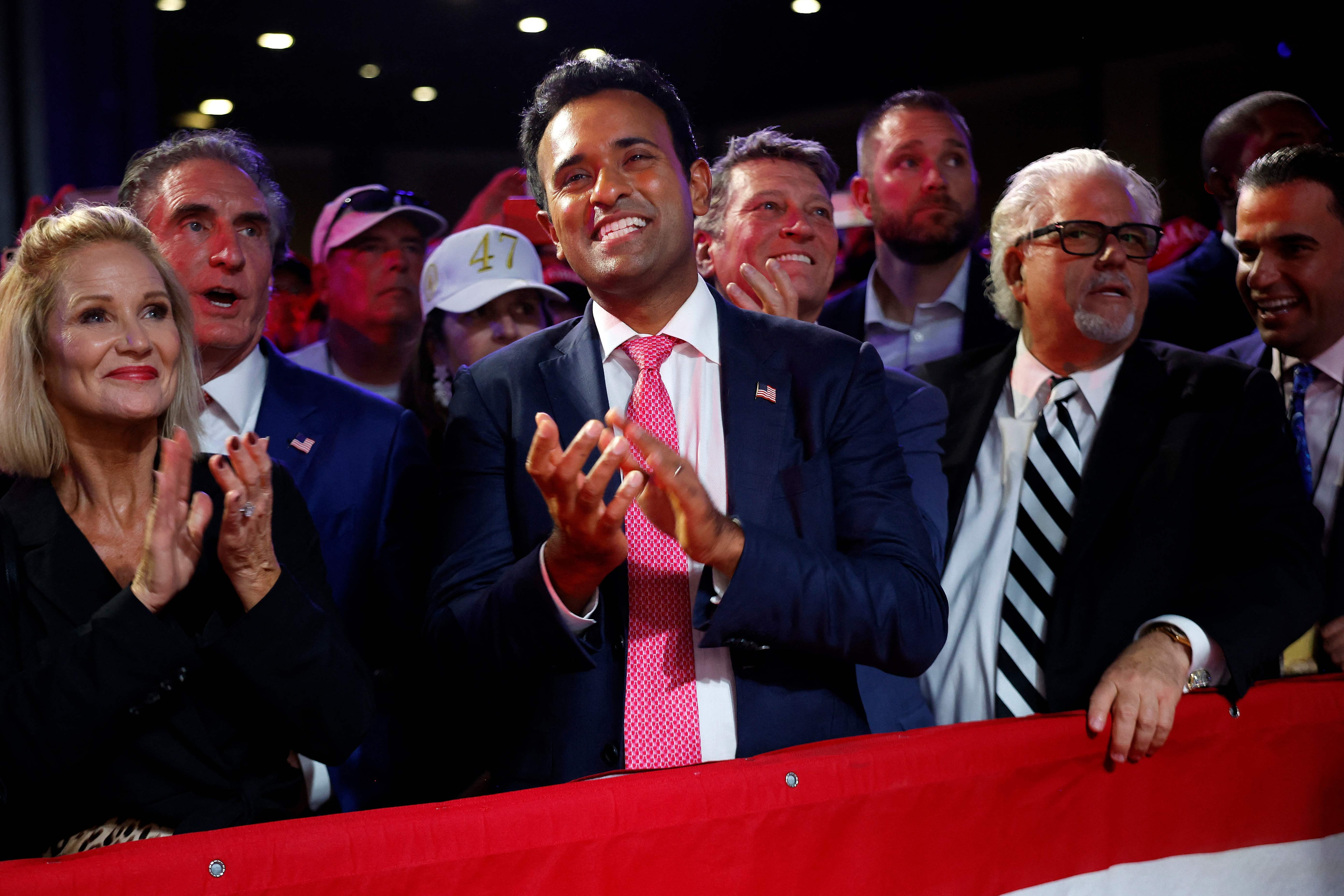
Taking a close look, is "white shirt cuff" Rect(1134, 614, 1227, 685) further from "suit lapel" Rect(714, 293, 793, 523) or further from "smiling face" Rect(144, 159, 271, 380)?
"smiling face" Rect(144, 159, 271, 380)

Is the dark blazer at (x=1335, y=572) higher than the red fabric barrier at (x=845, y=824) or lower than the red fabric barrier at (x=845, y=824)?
higher

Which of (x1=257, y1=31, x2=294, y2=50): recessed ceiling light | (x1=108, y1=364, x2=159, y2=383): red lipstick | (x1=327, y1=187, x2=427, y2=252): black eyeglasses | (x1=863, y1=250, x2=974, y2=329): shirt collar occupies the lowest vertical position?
(x1=108, y1=364, x2=159, y2=383): red lipstick

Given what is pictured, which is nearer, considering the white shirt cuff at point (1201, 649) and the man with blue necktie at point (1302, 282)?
the white shirt cuff at point (1201, 649)

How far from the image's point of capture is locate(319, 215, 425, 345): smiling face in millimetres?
3604

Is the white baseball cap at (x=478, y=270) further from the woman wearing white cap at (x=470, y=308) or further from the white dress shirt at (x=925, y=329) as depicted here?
the white dress shirt at (x=925, y=329)

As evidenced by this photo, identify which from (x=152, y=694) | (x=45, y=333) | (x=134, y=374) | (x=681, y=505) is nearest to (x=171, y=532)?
(x=152, y=694)

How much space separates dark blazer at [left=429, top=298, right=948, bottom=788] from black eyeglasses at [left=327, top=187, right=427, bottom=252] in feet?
6.07

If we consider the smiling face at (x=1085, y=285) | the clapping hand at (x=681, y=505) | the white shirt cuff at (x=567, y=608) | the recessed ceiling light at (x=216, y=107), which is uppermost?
the recessed ceiling light at (x=216, y=107)

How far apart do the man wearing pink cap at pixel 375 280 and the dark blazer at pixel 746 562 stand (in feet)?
5.82

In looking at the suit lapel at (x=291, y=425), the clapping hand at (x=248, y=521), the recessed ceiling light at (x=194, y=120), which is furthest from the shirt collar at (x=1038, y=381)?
the recessed ceiling light at (x=194, y=120)

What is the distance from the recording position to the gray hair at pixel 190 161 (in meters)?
2.58

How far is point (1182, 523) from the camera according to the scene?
2238 mm

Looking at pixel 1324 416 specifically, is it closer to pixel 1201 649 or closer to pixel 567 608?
pixel 1201 649

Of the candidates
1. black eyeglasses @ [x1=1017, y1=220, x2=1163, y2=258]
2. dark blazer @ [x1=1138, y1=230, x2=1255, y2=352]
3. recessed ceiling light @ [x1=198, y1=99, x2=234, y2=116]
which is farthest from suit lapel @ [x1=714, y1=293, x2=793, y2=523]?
recessed ceiling light @ [x1=198, y1=99, x2=234, y2=116]
